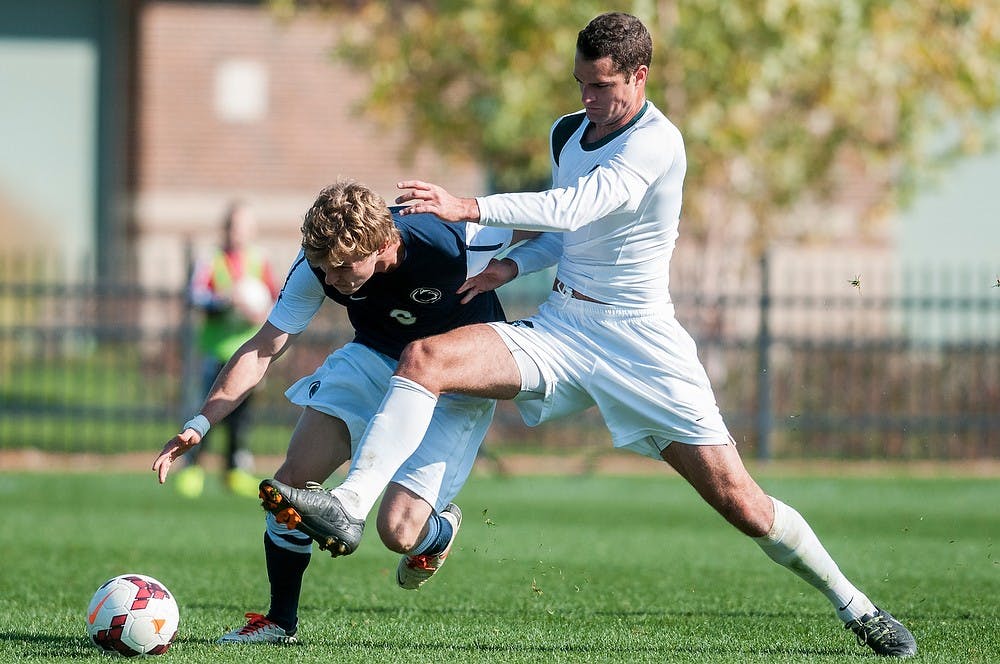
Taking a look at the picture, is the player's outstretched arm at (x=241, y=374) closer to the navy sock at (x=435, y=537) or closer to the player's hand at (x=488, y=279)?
the player's hand at (x=488, y=279)

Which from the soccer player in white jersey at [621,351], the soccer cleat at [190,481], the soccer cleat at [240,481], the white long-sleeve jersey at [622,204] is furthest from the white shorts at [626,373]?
the soccer cleat at [190,481]

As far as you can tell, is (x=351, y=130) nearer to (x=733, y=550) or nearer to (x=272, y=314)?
(x=733, y=550)

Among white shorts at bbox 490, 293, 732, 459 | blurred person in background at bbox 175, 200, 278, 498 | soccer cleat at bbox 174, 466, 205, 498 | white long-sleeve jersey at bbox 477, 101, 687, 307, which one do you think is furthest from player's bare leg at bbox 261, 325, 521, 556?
soccer cleat at bbox 174, 466, 205, 498

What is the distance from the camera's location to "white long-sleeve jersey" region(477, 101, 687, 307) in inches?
208

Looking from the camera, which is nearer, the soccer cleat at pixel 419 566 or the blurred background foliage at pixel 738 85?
the soccer cleat at pixel 419 566

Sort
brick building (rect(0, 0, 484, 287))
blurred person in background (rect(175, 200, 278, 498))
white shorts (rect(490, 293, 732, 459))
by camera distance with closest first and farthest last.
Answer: white shorts (rect(490, 293, 732, 459)) → blurred person in background (rect(175, 200, 278, 498)) → brick building (rect(0, 0, 484, 287))

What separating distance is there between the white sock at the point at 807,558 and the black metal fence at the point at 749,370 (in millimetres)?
9902

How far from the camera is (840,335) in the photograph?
54.0 ft

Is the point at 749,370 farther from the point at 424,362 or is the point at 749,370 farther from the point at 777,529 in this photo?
the point at 424,362

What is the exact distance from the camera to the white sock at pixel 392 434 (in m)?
5.22

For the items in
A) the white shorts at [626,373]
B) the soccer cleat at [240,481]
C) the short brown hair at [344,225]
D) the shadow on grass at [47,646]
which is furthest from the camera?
the soccer cleat at [240,481]

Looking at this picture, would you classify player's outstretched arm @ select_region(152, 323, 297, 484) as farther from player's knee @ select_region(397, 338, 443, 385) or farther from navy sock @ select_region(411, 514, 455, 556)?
navy sock @ select_region(411, 514, 455, 556)

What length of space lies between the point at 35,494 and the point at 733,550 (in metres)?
6.35

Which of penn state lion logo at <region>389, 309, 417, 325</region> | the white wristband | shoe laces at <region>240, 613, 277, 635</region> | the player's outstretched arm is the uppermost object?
penn state lion logo at <region>389, 309, 417, 325</region>
